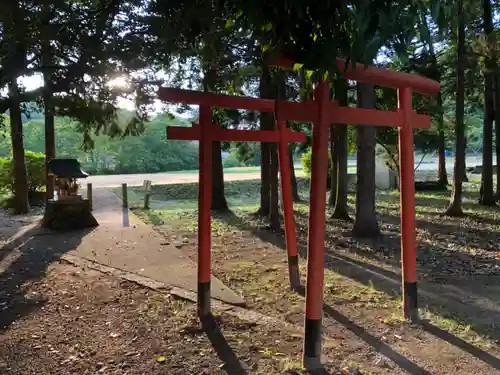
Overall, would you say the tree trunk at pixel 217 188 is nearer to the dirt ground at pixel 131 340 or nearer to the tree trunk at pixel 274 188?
the tree trunk at pixel 274 188

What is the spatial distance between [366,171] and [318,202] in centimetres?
572

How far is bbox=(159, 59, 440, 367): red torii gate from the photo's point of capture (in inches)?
139

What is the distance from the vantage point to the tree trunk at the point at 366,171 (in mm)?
8883

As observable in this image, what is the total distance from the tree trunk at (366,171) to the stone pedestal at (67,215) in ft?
20.1

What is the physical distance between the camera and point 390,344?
402 cm

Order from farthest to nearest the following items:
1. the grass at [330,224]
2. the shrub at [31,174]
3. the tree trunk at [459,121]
A: the shrub at [31,174] → the tree trunk at [459,121] → the grass at [330,224]

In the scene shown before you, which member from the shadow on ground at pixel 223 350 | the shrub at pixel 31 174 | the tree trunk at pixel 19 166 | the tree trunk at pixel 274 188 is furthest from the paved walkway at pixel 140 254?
the shrub at pixel 31 174

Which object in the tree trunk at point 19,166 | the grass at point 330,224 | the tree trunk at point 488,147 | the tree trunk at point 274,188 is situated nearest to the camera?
the grass at point 330,224

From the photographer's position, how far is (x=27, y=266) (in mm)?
6926

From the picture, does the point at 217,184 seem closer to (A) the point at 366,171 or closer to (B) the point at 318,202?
(A) the point at 366,171

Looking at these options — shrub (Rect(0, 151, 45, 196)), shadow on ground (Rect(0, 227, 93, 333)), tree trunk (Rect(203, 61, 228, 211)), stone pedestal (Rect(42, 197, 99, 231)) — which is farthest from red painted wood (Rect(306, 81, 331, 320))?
shrub (Rect(0, 151, 45, 196))

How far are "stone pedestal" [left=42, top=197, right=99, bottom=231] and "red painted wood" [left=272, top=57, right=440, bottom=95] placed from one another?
8.31 metres

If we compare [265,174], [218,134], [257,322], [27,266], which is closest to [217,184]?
[265,174]

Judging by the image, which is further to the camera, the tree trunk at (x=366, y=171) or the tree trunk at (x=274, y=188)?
the tree trunk at (x=274, y=188)
